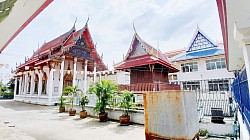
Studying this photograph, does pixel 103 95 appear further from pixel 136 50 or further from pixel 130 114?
pixel 136 50

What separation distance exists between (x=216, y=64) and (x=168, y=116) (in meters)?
13.6

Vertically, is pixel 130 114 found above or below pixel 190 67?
below

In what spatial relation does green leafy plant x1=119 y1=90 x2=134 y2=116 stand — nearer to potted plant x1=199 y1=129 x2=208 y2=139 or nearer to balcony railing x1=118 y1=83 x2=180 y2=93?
potted plant x1=199 y1=129 x2=208 y2=139

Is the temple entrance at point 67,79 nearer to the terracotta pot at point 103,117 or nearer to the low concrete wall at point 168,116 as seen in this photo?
the terracotta pot at point 103,117

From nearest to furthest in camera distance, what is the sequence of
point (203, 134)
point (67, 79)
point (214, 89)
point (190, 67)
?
point (203, 134) → point (214, 89) → point (190, 67) → point (67, 79)

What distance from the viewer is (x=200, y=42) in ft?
48.0

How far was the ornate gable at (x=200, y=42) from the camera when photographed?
14267 mm

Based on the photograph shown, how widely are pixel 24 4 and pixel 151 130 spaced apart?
2341mm

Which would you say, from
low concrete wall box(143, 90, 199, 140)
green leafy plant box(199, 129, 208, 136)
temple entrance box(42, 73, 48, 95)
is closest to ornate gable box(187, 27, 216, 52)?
green leafy plant box(199, 129, 208, 136)

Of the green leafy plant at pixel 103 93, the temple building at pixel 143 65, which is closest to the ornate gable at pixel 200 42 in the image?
the temple building at pixel 143 65

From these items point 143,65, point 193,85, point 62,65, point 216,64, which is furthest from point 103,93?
point 216,64

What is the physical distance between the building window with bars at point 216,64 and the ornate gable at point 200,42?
143cm

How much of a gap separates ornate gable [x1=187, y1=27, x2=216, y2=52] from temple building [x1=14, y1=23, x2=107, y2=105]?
31.8 feet

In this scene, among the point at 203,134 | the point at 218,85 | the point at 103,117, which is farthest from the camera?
the point at 218,85
